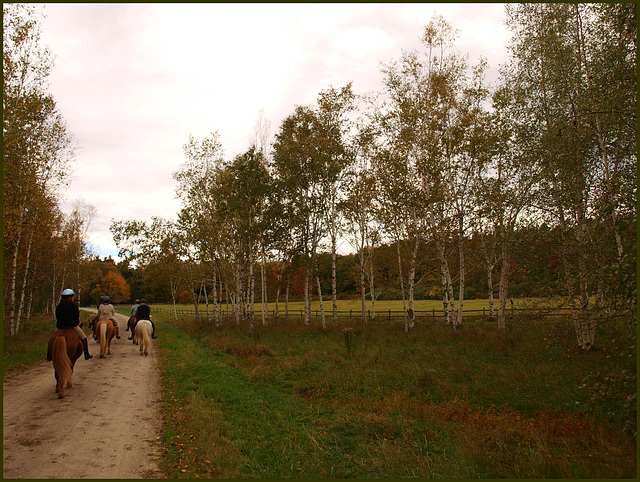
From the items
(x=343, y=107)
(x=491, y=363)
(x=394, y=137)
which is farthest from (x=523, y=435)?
(x=343, y=107)

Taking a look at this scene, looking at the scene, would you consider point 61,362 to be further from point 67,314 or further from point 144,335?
point 144,335

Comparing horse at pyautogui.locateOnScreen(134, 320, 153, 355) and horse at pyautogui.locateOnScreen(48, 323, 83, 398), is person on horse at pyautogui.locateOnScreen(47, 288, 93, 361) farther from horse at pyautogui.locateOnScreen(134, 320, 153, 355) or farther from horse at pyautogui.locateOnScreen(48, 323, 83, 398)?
horse at pyautogui.locateOnScreen(134, 320, 153, 355)

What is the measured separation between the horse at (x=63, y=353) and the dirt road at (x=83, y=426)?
374 millimetres

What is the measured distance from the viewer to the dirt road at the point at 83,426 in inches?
224

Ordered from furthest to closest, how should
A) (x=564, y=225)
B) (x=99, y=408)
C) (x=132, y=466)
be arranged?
1. (x=564, y=225)
2. (x=99, y=408)
3. (x=132, y=466)

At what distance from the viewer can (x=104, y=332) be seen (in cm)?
1573

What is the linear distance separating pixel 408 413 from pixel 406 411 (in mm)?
76

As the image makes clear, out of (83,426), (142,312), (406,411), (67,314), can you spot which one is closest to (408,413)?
(406,411)

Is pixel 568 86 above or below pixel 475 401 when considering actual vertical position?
above

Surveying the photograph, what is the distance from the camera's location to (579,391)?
1045 cm

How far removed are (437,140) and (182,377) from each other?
19430 millimetres

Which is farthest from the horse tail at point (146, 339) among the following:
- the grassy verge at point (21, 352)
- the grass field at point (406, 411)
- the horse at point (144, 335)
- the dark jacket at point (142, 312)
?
the grassy verge at point (21, 352)

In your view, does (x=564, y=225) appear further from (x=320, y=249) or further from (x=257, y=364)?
(x=320, y=249)

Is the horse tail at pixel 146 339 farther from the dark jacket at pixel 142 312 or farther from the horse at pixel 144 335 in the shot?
the dark jacket at pixel 142 312
